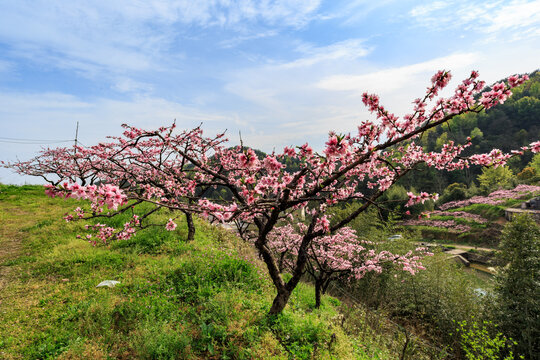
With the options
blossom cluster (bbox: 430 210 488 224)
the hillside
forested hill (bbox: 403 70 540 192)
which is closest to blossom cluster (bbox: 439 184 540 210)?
the hillside

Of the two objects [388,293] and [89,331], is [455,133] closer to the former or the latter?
[388,293]

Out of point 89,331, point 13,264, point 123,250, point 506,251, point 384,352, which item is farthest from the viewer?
point 506,251

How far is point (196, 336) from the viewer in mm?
4570

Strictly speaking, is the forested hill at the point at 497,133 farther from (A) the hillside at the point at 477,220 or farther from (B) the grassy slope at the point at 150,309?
(B) the grassy slope at the point at 150,309

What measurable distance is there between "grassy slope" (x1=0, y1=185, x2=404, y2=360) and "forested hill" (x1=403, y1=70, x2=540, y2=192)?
6020 centimetres

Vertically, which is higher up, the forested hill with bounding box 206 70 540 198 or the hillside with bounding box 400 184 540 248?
the forested hill with bounding box 206 70 540 198

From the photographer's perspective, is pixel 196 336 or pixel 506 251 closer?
pixel 196 336

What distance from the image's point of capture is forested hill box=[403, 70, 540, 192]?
5634 cm

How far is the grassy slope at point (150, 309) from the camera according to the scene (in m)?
4.33

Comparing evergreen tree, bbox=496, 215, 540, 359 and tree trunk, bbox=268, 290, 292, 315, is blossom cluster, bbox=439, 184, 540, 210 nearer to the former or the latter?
evergreen tree, bbox=496, 215, 540, 359

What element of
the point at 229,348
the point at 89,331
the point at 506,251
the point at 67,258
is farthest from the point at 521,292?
the point at 67,258

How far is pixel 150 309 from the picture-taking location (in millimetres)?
5301

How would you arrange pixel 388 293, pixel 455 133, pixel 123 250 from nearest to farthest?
pixel 123 250, pixel 388 293, pixel 455 133

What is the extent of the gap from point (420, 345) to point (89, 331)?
11063mm
